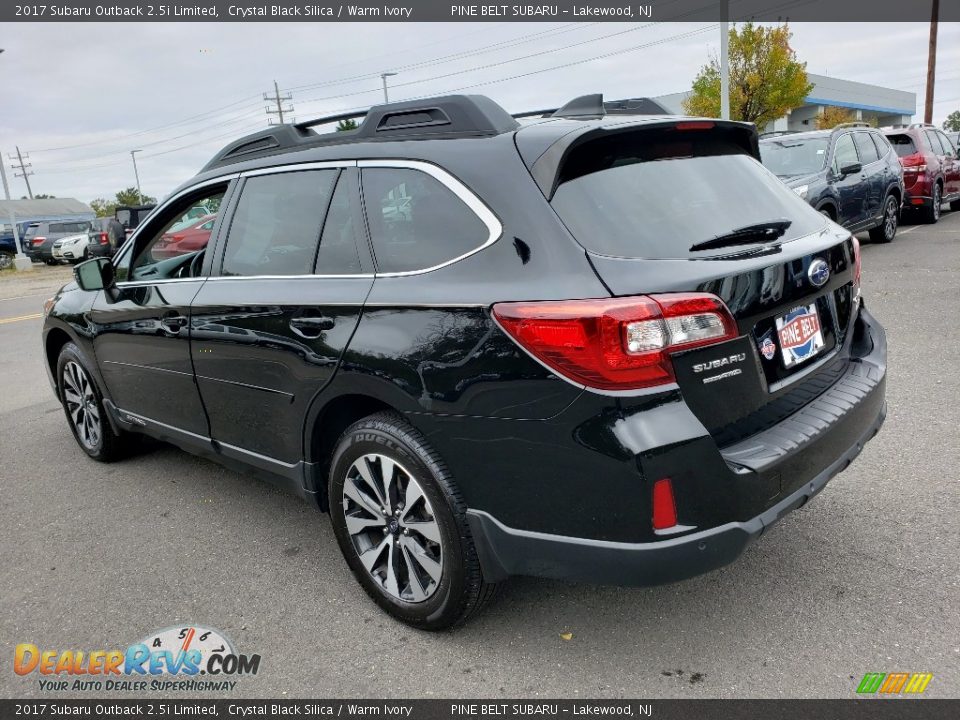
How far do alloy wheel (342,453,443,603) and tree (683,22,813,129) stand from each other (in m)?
31.2

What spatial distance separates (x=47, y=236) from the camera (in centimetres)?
3030

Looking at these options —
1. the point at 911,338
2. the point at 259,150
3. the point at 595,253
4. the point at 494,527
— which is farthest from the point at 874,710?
the point at 911,338

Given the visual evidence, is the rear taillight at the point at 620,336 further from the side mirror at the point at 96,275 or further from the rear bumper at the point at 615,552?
the side mirror at the point at 96,275

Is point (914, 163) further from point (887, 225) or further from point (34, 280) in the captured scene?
point (34, 280)

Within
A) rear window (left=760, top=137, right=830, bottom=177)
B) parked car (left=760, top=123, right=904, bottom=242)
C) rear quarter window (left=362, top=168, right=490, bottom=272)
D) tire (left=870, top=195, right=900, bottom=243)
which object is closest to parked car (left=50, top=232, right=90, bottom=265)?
rear window (left=760, top=137, right=830, bottom=177)

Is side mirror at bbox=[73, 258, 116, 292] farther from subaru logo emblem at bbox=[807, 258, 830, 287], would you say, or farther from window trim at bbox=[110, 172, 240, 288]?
subaru logo emblem at bbox=[807, 258, 830, 287]

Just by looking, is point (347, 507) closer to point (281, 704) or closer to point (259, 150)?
point (281, 704)

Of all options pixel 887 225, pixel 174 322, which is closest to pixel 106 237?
pixel 887 225

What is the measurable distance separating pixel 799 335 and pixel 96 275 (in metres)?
3.64

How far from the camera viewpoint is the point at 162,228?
4.19 metres

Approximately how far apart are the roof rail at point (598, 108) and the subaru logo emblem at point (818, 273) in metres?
0.85

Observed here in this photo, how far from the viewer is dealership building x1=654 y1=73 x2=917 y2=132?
5417 cm

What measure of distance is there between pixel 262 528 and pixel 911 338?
5496mm

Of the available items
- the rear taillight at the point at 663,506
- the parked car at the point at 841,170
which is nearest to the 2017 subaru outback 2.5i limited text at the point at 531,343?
the rear taillight at the point at 663,506
